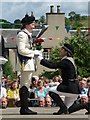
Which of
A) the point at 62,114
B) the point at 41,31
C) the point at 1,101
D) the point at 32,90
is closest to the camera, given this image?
the point at 62,114

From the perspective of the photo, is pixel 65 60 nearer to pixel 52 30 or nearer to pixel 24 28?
pixel 24 28

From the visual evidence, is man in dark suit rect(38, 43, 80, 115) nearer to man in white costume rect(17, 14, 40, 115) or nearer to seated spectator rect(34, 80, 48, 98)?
man in white costume rect(17, 14, 40, 115)

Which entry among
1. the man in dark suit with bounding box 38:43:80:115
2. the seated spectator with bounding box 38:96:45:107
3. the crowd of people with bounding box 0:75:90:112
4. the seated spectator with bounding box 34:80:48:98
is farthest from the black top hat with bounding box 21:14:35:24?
the seated spectator with bounding box 34:80:48:98

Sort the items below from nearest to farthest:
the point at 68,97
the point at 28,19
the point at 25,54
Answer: the point at 25,54 → the point at 68,97 → the point at 28,19

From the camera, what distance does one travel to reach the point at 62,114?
7.73 m

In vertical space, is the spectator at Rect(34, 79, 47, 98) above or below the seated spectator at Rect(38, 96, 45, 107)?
above

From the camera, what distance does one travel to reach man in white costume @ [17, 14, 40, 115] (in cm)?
777

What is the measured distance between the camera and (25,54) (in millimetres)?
7766

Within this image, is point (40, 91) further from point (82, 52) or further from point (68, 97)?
point (82, 52)

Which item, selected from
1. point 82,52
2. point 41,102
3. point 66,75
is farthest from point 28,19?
point 82,52

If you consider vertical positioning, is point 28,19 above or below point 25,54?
above

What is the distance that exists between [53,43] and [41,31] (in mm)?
1732

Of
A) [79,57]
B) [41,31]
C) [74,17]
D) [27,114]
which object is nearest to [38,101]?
[27,114]

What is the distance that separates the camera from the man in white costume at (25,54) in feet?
25.5
